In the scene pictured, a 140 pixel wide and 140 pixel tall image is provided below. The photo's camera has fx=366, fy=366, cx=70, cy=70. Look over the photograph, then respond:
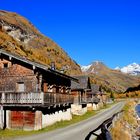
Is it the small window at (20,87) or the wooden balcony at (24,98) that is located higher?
the small window at (20,87)

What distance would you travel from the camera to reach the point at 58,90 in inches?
1944

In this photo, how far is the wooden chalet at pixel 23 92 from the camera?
37938 millimetres

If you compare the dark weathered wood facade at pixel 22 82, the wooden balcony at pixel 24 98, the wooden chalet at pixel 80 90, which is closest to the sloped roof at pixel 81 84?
the wooden chalet at pixel 80 90

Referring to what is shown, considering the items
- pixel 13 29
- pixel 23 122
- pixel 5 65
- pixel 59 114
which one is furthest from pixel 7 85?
pixel 13 29

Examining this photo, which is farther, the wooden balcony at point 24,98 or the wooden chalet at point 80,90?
the wooden chalet at point 80,90

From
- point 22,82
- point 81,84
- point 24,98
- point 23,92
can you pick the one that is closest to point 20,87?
point 22,82

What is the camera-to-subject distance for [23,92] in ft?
125

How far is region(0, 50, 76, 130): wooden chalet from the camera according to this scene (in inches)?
1494

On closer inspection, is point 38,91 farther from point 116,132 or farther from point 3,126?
point 116,132

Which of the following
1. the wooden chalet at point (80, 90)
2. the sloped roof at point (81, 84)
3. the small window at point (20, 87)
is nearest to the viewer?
the small window at point (20, 87)

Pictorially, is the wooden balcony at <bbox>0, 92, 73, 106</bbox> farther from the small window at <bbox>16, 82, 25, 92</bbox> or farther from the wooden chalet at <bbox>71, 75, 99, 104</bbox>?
the wooden chalet at <bbox>71, 75, 99, 104</bbox>

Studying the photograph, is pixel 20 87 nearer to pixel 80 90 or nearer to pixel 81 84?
pixel 80 90

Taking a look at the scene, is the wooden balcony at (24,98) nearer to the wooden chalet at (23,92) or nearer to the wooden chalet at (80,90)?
the wooden chalet at (23,92)

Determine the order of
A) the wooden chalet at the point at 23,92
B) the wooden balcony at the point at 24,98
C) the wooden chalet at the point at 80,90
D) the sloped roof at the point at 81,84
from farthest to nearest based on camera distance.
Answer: the sloped roof at the point at 81,84 < the wooden chalet at the point at 80,90 < the wooden chalet at the point at 23,92 < the wooden balcony at the point at 24,98
